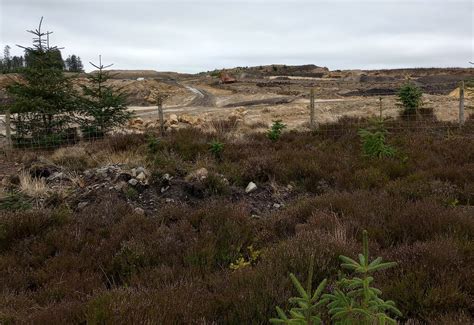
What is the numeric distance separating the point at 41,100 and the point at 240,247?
31.4 ft

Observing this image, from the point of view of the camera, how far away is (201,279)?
372 centimetres

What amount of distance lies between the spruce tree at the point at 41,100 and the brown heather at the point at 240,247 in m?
5.59

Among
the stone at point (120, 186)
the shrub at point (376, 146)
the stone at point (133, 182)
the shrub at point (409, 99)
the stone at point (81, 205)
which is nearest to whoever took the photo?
the stone at point (81, 205)

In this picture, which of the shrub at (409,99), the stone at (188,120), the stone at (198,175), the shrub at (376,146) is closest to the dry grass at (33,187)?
the stone at (198,175)

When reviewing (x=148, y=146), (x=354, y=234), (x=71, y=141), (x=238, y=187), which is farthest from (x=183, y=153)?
(x=354, y=234)

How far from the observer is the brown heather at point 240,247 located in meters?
3.03

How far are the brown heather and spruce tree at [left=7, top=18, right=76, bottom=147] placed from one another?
5588 mm

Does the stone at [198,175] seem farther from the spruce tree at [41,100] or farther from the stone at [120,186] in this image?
the spruce tree at [41,100]

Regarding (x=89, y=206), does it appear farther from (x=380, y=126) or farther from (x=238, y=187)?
(x=380, y=126)

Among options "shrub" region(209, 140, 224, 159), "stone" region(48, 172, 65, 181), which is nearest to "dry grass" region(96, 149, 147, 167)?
"stone" region(48, 172, 65, 181)

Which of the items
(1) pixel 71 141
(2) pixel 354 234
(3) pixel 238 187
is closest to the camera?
(2) pixel 354 234

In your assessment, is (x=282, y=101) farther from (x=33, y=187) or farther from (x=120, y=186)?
(x=33, y=187)

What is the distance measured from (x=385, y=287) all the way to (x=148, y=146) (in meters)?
8.00

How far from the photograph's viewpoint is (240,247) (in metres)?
4.65
